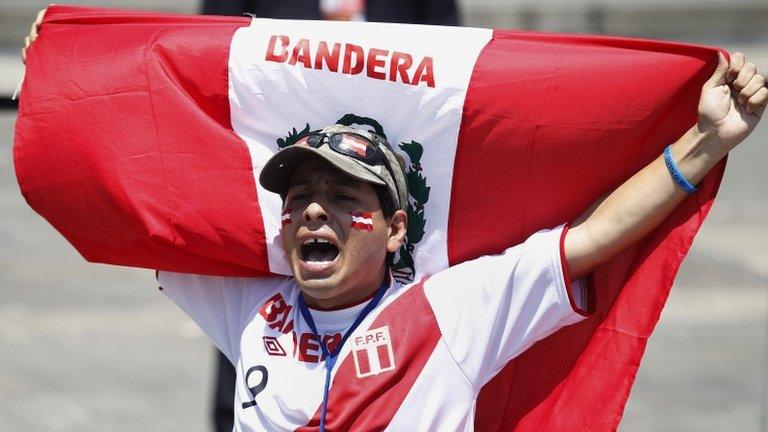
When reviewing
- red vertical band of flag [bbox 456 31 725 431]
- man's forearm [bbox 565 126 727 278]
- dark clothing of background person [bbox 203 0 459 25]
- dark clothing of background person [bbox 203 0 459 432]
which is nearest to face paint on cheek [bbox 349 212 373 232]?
red vertical band of flag [bbox 456 31 725 431]

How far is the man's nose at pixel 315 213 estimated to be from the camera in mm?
3688

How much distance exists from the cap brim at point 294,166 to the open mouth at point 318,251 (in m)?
0.21

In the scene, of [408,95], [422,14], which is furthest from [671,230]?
[422,14]

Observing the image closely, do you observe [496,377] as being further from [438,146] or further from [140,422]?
[140,422]

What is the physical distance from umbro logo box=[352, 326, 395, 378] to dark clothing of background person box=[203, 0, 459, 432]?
84.2 inches

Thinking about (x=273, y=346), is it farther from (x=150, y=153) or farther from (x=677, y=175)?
(x=677, y=175)

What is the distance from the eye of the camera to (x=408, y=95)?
3885 mm

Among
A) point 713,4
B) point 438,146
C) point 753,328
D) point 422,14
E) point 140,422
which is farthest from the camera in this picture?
point 713,4

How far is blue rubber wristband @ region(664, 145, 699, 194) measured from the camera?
366cm

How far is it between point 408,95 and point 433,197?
0.95 feet

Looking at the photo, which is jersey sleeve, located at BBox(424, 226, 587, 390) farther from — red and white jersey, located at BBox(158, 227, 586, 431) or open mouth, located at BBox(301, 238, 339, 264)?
open mouth, located at BBox(301, 238, 339, 264)

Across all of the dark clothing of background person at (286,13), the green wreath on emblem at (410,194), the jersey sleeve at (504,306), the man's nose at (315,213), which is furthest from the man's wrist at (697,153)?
the dark clothing of background person at (286,13)

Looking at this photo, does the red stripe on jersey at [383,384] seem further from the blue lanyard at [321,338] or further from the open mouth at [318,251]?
the open mouth at [318,251]

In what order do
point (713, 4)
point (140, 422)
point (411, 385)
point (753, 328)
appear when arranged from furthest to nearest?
point (713, 4)
point (753, 328)
point (140, 422)
point (411, 385)
